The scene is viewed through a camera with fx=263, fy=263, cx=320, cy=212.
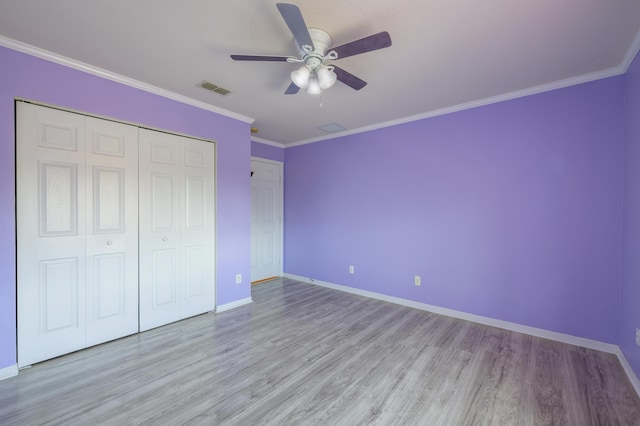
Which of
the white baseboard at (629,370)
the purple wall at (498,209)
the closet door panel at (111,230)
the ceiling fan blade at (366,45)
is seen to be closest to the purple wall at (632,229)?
the white baseboard at (629,370)

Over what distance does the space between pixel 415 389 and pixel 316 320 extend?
143 cm

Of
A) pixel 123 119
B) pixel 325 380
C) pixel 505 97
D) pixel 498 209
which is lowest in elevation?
pixel 325 380

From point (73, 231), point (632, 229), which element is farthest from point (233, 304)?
point (632, 229)

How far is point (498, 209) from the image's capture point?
3.01 m

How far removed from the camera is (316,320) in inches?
126

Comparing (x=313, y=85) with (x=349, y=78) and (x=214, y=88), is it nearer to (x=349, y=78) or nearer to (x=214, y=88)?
(x=349, y=78)

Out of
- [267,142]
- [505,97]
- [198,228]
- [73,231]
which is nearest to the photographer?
[73,231]

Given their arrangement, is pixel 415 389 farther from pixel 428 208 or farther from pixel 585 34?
pixel 585 34

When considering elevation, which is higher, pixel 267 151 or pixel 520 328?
pixel 267 151

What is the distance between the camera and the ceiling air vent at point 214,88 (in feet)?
8.93

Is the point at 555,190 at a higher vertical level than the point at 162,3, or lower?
lower

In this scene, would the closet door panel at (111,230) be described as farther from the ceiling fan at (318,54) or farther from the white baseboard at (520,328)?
the white baseboard at (520,328)

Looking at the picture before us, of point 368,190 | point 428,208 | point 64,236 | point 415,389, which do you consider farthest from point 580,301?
point 64,236

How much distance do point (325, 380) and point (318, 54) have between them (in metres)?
2.47
